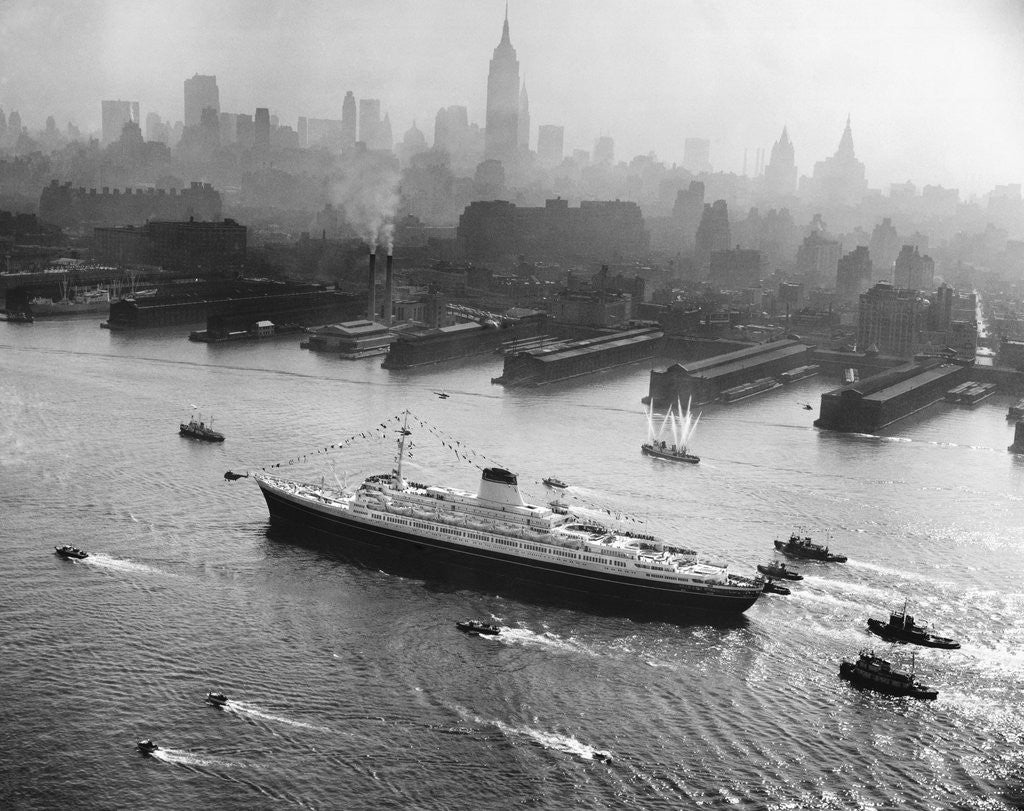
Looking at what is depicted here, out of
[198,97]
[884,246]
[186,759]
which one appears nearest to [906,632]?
[186,759]

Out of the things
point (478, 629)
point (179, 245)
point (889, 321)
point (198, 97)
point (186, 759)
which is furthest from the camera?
point (198, 97)

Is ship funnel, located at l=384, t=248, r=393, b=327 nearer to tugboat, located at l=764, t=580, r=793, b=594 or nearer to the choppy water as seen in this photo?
the choppy water

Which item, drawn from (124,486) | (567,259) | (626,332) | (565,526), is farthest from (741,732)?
(567,259)

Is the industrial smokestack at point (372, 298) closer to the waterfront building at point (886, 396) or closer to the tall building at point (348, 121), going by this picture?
the waterfront building at point (886, 396)

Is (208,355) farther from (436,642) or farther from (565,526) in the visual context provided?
(436,642)

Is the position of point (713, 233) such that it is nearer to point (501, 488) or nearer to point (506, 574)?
point (501, 488)

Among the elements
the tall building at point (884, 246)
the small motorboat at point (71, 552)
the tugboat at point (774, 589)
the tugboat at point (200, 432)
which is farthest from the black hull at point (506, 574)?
the tall building at point (884, 246)
